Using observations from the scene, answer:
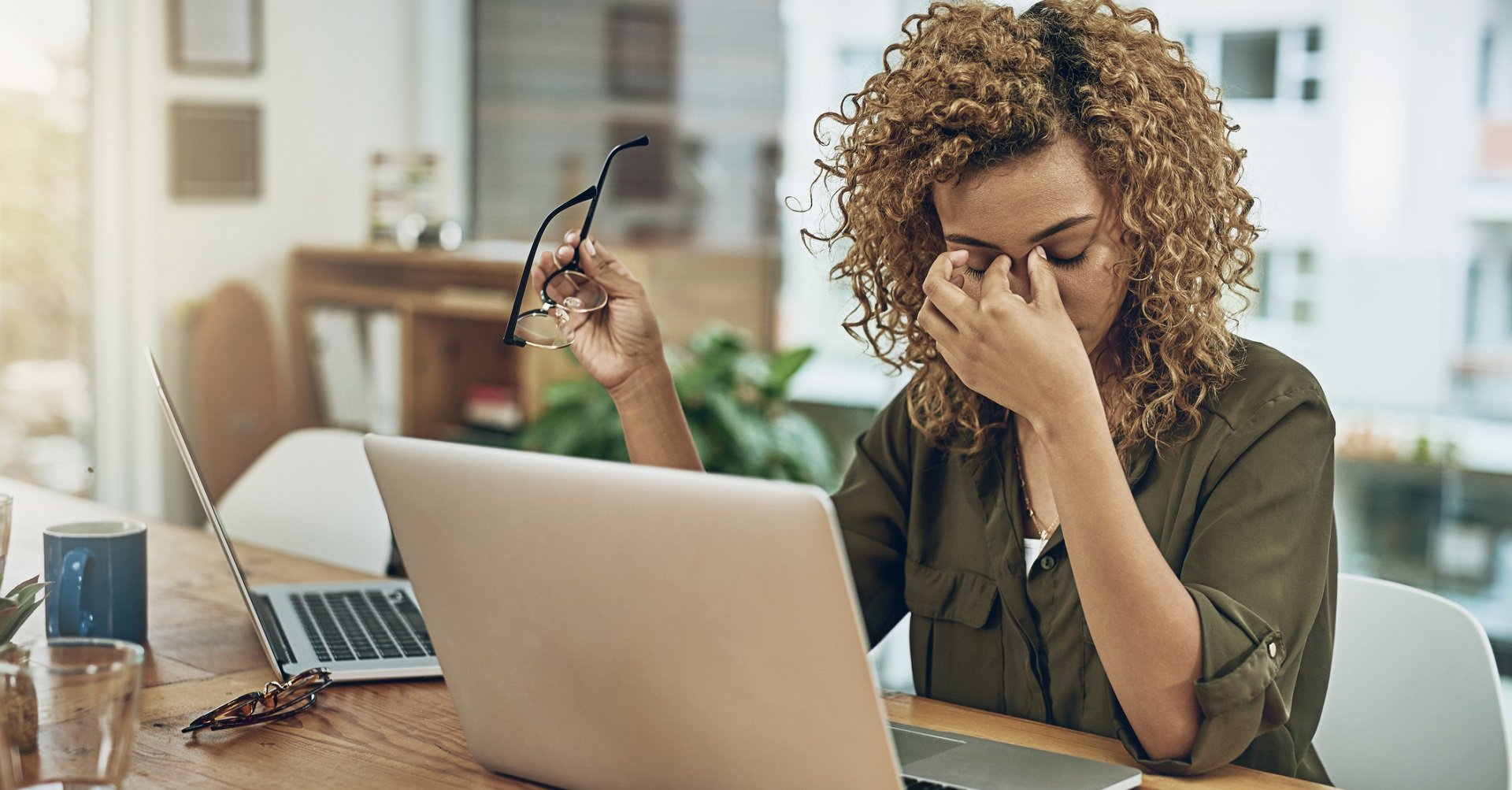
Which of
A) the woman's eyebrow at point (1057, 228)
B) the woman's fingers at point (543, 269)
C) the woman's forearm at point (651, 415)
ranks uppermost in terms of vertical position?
the woman's eyebrow at point (1057, 228)

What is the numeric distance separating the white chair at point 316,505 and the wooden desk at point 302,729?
475mm

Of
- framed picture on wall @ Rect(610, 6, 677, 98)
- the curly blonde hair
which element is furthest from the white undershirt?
framed picture on wall @ Rect(610, 6, 677, 98)

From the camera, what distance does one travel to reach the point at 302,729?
1.13 metres

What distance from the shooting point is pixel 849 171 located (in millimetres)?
1425

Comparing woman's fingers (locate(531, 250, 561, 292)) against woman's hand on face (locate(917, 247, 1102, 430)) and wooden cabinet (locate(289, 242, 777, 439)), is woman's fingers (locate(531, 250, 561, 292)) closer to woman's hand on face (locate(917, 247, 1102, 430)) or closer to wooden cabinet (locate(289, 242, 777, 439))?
woman's hand on face (locate(917, 247, 1102, 430))


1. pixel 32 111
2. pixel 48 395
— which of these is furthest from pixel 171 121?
pixel 48 395

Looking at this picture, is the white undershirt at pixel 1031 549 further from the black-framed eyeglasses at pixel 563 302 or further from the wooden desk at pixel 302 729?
the black-framed eyeglasses at pixel 563 302

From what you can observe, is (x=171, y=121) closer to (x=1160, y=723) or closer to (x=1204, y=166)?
(x=1204, y=166)

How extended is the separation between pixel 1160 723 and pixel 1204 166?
537 millimetres

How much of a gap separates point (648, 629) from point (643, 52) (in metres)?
3.18

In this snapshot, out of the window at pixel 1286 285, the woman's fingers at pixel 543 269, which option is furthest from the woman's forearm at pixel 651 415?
the window at pixel 1286 285

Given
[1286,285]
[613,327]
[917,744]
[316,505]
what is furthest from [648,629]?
[1286,285]

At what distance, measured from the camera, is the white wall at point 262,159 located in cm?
354

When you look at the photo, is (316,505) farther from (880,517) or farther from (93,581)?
(880,517)
